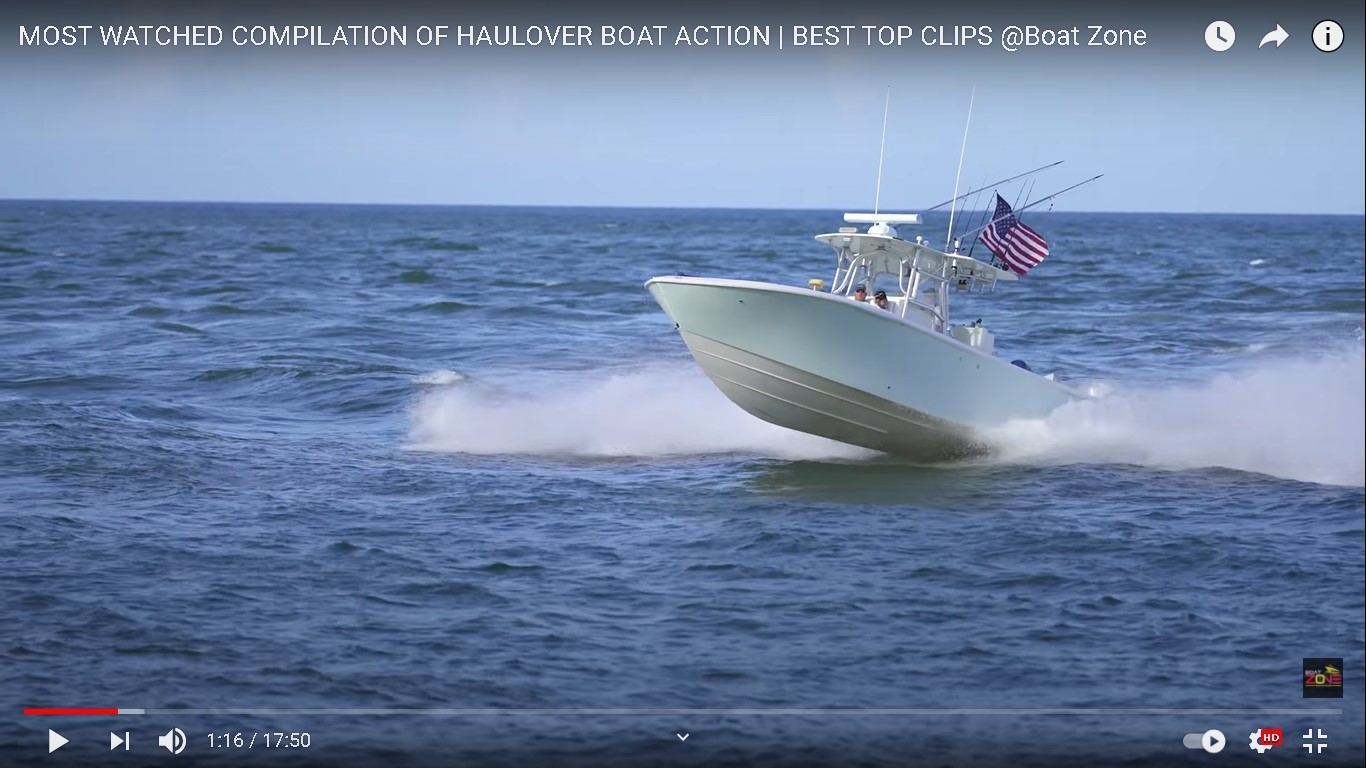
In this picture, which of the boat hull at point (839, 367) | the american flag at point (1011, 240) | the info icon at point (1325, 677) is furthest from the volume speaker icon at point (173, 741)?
the american flag at point (1011, 240)

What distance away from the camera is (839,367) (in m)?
16.8

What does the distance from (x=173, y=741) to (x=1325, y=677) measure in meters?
6.43

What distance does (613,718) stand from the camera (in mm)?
8875

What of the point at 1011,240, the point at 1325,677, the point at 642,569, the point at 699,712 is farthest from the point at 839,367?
the point at 1325,677

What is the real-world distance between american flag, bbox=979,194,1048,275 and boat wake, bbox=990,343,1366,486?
7.47 ft

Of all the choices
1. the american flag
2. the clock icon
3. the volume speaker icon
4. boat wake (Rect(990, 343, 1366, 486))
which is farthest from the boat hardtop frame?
the volume speaker icon

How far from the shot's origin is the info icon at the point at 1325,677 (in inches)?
316

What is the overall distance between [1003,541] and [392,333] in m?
23.3

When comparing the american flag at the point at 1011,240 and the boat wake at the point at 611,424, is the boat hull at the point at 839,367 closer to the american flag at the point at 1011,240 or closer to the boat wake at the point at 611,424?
the american flag at the point at 1011,240

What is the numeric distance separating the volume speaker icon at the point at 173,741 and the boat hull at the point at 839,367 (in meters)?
9.63

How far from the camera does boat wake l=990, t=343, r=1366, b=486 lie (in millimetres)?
17625

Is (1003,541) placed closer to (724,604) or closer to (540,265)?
(724,604)

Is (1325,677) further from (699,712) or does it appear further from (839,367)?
(839,367)

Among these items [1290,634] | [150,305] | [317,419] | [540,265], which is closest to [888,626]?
[1290,634]
